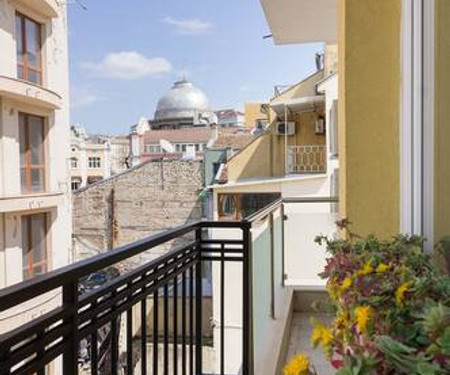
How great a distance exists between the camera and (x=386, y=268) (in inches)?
41.3

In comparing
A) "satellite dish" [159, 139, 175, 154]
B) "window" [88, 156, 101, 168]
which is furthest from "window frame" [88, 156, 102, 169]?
"satellite dish" [159, 139, 175, 154]

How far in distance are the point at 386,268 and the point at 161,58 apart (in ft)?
90.9

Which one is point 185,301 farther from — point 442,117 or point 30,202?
point 30,202

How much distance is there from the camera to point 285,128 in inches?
453

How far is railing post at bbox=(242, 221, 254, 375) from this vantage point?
196 cm

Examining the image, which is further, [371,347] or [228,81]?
A: [228,81]

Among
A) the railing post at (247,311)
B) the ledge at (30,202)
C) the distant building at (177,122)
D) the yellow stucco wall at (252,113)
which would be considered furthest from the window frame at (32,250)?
the distant building at (177,122)

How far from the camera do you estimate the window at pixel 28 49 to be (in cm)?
794

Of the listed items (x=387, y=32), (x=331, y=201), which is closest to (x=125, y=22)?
(x=331, y=201)

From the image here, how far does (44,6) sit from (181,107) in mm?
20549

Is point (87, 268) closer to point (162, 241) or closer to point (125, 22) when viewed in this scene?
point (162, 241)

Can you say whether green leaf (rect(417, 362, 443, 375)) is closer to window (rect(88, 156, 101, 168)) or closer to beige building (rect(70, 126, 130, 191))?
beige building (rect(70, 126, 130, 191))

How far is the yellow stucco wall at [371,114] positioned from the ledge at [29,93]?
6.68 metres


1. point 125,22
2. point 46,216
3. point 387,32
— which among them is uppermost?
point 125,22
